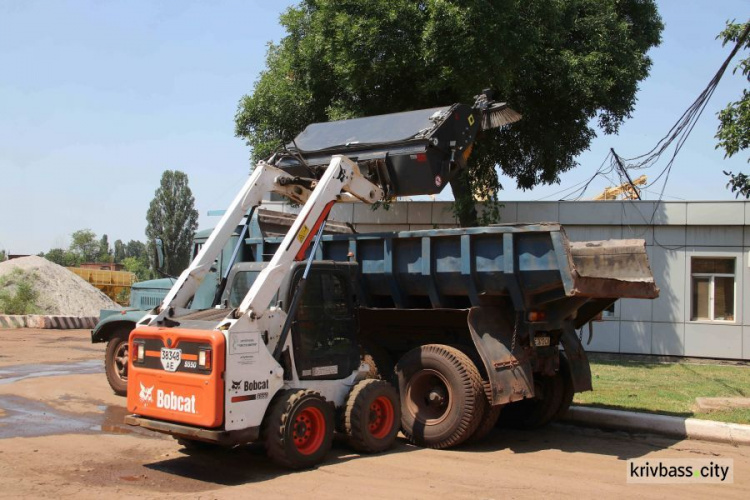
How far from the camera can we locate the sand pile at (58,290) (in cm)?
3209

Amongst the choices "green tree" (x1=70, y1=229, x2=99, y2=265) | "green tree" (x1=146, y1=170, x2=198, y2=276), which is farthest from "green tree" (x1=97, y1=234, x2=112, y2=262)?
"green tree" (x1=146, y1=170, x2=198, y2=276)

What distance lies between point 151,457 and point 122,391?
13.9ft

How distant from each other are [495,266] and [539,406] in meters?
2.47

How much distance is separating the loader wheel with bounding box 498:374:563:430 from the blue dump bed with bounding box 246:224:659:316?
3.64 feet

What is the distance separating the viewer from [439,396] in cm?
840

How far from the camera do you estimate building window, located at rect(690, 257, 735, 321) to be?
1745cm

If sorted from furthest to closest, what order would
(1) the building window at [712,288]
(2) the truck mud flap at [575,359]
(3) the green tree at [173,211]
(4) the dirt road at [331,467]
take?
(3) the green tree at [173,211] → (1) the building window at [712,288] → (2) the truck mud flap at [575,359] → (4) the dirt road at [331,467]

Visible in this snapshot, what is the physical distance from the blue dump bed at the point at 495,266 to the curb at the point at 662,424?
5.01 ft

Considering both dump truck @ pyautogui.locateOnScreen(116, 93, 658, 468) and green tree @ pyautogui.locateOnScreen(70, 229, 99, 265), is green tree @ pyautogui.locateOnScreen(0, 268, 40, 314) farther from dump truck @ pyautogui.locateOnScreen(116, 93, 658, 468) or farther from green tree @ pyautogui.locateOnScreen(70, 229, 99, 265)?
green tree @ pyautogui.locateOnScreen(70, 229, 99, 265)

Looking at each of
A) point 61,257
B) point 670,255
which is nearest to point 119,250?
point 61,257

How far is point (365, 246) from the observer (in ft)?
29.8

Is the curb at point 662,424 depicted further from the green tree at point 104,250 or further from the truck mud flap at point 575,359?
the green tree at point 104,250

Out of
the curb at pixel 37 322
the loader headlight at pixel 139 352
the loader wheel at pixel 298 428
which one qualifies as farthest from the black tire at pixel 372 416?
the curb at pixel 37 322

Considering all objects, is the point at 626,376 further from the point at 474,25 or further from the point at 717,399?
the point at 474,25
